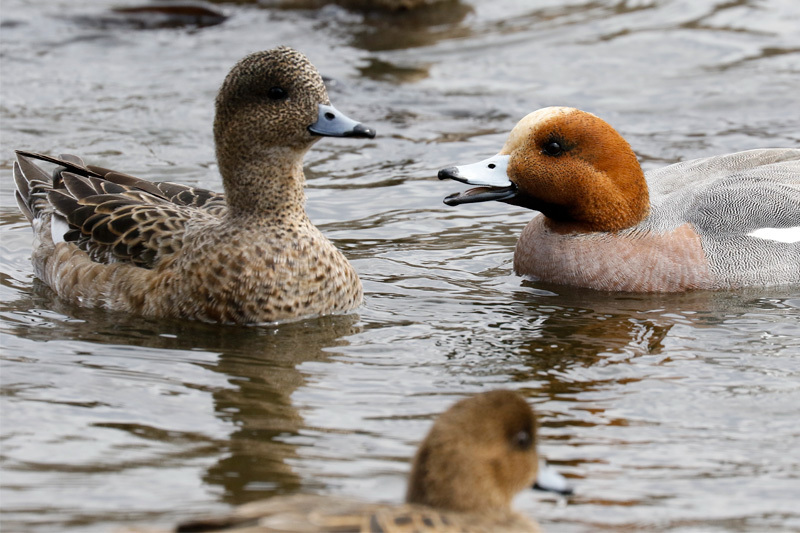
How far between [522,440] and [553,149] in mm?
3580

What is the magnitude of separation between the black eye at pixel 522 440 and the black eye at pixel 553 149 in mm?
3536

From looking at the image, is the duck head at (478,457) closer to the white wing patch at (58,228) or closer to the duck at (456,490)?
the duck at (456,490)

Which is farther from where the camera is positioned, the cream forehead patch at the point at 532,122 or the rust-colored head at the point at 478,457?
the cream forehead patch at the point at 532,122

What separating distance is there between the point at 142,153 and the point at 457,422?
663cm

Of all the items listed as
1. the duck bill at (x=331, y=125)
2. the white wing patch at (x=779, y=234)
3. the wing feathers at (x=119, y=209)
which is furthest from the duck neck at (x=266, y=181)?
the white wing patch at (x=779, y=234)

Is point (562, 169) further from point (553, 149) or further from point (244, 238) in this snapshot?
point (244, 238)

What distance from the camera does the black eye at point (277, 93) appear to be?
6504mm

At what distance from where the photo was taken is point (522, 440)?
3.95 metres

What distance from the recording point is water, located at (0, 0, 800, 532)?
4.60 metres

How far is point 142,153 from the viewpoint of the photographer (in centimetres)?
999

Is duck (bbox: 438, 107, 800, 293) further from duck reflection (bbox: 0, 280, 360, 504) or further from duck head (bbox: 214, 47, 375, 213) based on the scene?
duck reflection (bbox: 0, 280, 360, 504)

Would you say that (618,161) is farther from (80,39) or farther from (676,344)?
(80,39)

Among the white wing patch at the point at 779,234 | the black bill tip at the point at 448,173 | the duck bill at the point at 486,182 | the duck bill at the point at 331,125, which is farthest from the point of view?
the white wing patch at the point at 779,234

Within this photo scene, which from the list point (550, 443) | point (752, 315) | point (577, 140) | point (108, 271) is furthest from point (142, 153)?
point (550, 443)
